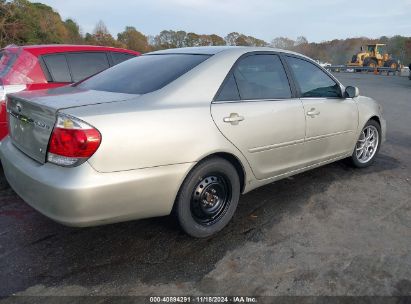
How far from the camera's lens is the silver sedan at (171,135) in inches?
93.0

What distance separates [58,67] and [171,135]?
10.3ft

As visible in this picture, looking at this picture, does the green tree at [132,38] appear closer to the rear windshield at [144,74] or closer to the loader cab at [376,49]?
the loader cab at [376,49]

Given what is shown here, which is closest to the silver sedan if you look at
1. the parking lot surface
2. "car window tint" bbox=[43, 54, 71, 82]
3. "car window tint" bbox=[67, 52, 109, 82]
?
the parking lot surface

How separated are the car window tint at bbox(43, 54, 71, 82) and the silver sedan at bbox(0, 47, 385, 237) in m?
1.68

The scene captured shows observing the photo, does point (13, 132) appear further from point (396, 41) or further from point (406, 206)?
point (396, 41)

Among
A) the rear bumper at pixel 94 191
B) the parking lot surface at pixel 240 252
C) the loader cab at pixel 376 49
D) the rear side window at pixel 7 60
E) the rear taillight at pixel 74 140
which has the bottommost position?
the parking lot surface at pixel 240 252

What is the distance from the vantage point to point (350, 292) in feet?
7.73

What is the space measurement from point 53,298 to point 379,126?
175 inches

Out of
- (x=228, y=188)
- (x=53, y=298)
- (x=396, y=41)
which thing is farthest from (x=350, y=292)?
(x=396, y=41)

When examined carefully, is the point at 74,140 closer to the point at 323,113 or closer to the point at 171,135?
the point at 171,135

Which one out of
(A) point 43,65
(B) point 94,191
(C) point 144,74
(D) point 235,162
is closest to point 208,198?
(D) point 235,162

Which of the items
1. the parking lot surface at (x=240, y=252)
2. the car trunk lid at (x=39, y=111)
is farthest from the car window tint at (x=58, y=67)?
the car trunk lid at (x=39, y=111)

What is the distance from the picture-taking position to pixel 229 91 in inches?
121

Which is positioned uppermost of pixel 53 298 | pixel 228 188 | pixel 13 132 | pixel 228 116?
pixel 228 116
